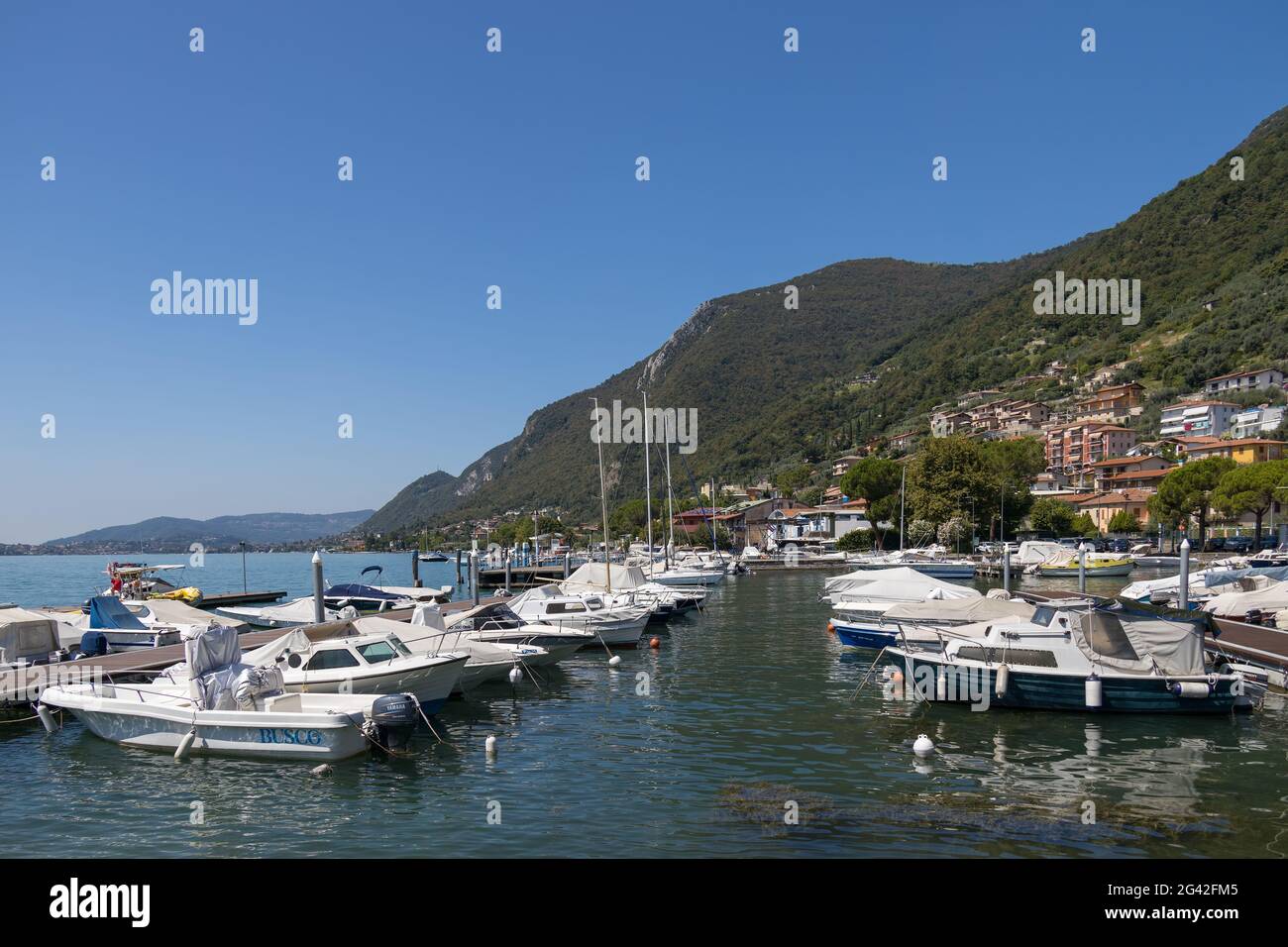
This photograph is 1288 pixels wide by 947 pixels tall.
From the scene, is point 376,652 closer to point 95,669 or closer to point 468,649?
point 468,649

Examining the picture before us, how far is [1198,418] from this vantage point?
12794 cm

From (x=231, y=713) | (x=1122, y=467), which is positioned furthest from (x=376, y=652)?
(x=1122, y=467)

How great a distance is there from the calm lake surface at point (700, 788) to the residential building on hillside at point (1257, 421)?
375ft

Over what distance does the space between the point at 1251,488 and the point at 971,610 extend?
219 ft

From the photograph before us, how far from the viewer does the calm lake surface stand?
1270cm

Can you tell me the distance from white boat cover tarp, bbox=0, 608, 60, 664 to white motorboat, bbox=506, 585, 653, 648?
14946mm

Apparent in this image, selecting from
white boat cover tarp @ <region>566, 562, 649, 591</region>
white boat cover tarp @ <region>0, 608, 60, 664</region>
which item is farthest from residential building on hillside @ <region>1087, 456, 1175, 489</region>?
Result: white boat cover tarp @ <region>0, 608, 60, 664</region>

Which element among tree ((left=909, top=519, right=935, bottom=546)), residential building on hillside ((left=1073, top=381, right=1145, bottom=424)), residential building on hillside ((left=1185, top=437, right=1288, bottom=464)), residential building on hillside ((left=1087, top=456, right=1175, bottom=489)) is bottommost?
tree ((left=909, top=519, right=935, bottom=546))

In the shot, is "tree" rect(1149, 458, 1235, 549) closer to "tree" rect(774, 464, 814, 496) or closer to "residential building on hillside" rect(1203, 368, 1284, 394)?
"residential building on hillside" rect(1203, 368, 1284, 394)

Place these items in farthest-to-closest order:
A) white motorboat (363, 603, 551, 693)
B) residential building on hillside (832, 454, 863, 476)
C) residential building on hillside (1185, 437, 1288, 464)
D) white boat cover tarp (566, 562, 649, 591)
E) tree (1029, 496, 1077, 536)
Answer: residential building on hillside (832, 454, 863, 476) → tree (1029, 496, 1077, 536) → residential building on hillside (1185, 437, 1288, 464) → white boat cover tarp (566, 562, 649, 591) → white motorboat (363, 603, 551, 693)
